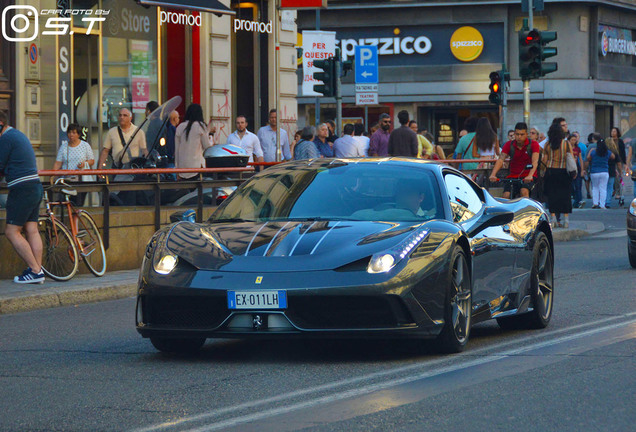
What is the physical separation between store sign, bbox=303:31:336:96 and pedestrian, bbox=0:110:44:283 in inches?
453

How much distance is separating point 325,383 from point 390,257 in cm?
95

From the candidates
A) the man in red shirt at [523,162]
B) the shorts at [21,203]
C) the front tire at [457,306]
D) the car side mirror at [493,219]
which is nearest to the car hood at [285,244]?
the front tire at [457,306]

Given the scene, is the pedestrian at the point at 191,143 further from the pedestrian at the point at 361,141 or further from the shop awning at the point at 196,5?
the pedestrian at the point at 361,141

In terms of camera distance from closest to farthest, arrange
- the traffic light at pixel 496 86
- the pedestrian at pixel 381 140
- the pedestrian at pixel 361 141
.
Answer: the pedestrian at pixel 381 140 < the pedestrian at pixel 361 141 < the traffic light at pixel 496 86

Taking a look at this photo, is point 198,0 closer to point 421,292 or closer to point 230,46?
point 230,46

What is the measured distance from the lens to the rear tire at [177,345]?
7.95 meters

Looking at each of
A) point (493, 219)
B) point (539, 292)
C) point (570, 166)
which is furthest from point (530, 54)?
point (493, 219)

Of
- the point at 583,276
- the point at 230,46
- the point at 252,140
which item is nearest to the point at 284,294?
the point at 583,276

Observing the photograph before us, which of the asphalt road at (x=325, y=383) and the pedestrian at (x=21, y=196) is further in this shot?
the pedestrian at (x=21, y=196)

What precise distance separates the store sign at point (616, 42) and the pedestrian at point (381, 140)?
83.9 feet

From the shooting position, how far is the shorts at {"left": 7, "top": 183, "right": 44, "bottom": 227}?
41.5 feet

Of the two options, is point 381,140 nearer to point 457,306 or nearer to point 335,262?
point 457,306

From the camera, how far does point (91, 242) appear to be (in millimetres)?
13930

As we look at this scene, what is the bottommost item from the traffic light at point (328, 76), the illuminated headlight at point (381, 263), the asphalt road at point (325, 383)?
the asphalt road at point (325, 383)
